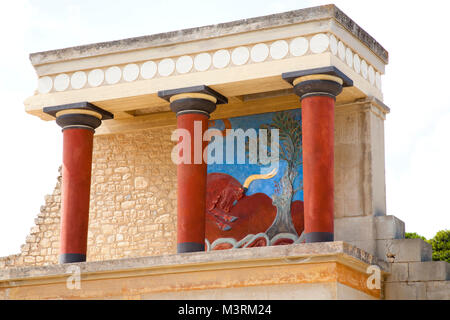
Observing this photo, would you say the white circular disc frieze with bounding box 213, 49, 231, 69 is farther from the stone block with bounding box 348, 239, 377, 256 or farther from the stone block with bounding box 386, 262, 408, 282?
the stone block with bounding box 386, 262, 408, 282

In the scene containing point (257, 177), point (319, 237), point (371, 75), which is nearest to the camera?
point (319, 237)

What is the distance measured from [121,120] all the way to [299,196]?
4.09 m

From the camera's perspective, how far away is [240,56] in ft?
49.9

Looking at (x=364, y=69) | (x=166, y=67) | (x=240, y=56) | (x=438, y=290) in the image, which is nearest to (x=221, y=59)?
(x=240, y=56)

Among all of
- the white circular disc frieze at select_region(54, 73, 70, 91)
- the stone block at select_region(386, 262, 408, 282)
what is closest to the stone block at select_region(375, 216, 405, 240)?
the stone block at select_region(386, 262, 408, 282)

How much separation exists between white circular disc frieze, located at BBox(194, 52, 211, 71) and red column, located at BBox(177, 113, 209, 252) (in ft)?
2.56

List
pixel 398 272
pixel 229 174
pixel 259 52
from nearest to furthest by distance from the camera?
pixel 398 272, pixel 259 52, pixel 229 174

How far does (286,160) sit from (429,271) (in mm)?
3213

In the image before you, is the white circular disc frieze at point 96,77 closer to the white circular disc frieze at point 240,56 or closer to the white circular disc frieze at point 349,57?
the white circular disc frieze at point 240,56

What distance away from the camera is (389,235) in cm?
1504

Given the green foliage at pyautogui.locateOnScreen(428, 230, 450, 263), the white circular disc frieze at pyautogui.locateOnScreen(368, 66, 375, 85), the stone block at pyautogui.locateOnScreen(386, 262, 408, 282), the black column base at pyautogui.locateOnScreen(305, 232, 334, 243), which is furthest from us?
the green foliage at pyautogui.locateOnScreen(428, 230, 450, 263)

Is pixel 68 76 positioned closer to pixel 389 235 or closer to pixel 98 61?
pixel 98 61

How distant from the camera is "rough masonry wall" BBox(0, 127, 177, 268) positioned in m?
17.3

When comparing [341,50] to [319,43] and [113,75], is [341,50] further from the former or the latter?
[113,75]
